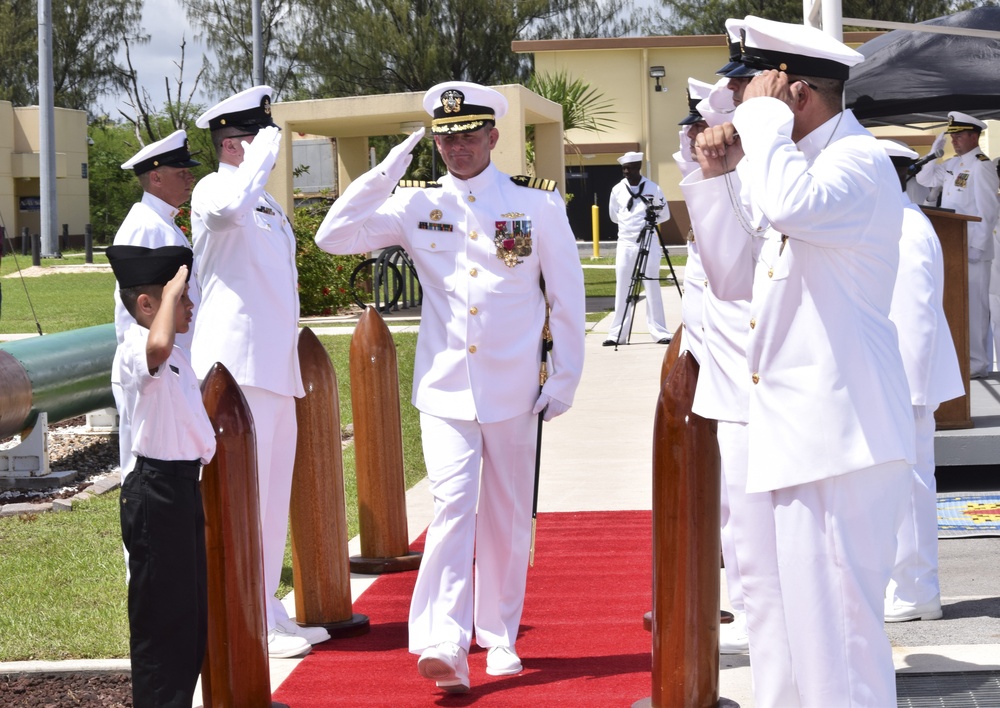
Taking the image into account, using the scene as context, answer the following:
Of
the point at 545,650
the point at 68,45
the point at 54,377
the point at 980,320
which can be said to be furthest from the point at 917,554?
the point at 68,45

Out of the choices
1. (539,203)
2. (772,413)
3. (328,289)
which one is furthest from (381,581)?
(328,289)

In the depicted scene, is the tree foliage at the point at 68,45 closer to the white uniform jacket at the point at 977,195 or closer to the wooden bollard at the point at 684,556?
the white uniform jacket at the point at 977,195

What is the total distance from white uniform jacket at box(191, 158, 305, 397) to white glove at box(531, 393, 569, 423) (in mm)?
983

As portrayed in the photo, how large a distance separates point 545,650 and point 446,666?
75cm

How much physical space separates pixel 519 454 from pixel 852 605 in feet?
6.40

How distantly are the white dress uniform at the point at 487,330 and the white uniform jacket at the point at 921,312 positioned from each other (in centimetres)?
140

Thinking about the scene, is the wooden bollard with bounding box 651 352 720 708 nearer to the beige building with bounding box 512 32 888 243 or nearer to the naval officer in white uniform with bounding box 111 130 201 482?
the naval officer in white uniform with bounding box 111 130 201 482

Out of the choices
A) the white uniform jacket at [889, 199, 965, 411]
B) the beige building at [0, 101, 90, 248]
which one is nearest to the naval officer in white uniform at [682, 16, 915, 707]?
the white uniform jacket at [889, 199, 965, 411]

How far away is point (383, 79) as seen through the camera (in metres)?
58.1

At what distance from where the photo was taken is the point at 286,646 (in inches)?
213

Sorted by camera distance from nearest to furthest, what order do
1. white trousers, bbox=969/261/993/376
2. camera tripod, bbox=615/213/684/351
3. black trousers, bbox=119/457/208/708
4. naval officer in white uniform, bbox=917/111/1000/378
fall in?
black trousers, bbox=119/457/208/708
white trousers, bbox=969/261/993/376
naval officer in white uniform, bbox=917/111/1000/378
camera tripod, bbox=615/213/684/351

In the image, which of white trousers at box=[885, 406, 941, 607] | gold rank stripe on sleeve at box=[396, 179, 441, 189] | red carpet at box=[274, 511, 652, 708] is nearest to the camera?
red carpet at box=[274, 511, 652, 708]

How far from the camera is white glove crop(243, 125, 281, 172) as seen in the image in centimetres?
533

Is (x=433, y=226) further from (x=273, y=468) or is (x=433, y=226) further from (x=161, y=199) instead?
(x=161, y=199)
